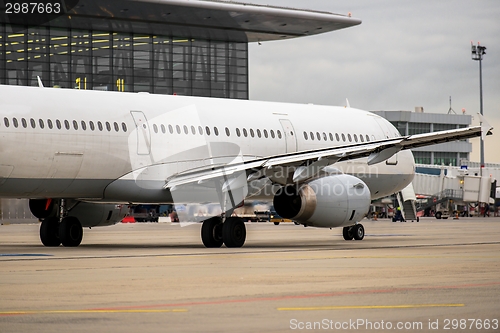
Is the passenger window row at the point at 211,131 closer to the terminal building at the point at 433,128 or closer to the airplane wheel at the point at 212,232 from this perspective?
the airplane wheel at the point at 212,232

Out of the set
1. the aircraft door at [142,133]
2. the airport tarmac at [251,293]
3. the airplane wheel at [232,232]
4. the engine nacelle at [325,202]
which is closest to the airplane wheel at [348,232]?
the engine nacelle at [325,202]

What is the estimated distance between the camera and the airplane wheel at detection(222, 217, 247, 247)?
23188 millimetres

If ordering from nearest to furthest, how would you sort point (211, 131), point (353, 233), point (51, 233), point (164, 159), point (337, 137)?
point (164, 159) → point (51, 233) → point (211, 131) → point (353, 233) → point (337, 137)

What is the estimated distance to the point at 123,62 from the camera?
270ft

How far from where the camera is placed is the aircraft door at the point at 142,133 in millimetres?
23906

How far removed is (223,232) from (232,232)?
25 cm

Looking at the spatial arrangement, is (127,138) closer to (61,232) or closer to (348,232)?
(61,232)

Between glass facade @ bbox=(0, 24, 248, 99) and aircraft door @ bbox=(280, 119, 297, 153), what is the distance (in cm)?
5222

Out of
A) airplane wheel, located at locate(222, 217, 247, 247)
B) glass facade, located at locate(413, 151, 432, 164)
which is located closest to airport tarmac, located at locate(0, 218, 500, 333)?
airplane wheel, located at locate(222, 217, 247, 247)

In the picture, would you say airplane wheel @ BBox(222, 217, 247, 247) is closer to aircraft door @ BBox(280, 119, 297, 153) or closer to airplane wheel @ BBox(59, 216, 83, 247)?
airplane wheel @ BBox(59, 216, 83, 247)

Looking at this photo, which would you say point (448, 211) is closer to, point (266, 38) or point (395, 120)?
point (266, 38)

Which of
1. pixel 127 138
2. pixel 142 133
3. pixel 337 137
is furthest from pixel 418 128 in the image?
pixel 127 138

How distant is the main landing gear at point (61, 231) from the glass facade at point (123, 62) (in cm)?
5276

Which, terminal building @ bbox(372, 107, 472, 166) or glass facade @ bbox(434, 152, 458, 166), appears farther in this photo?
glass facade @ bbox(434, 152, 458, 166)
